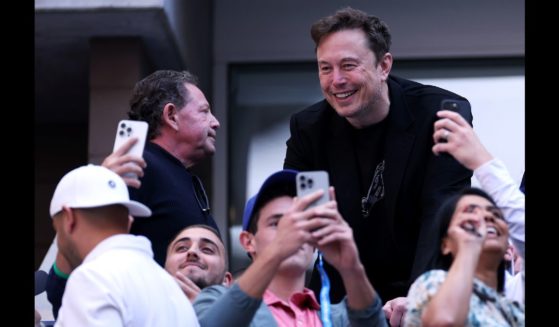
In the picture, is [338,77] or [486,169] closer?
[486,169]

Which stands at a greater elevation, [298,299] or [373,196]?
[373,196]

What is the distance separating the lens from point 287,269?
4574mm

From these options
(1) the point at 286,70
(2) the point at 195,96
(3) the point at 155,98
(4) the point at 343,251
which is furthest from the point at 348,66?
(1) the point at 286,70

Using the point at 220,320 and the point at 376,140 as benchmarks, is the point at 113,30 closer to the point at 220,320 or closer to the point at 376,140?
the point at 376,140

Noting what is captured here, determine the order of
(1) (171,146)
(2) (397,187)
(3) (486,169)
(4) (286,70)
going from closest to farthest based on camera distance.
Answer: (3) (486,169) < (2) (397,187) < (1) (171,146) < (4) (286,70)

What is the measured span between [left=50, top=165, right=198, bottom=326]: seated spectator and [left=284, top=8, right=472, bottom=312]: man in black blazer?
4.49 feet

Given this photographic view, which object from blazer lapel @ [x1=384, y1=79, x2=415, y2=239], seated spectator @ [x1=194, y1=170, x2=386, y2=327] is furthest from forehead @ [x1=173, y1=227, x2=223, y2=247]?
blazer lapel @ [x1=384, y1=79, x2=415, y2=239]

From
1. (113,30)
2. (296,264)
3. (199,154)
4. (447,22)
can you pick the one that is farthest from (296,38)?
(296,264)

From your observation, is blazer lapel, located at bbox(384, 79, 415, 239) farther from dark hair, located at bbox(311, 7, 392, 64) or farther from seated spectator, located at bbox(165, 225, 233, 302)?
seated spectator, located at bbox(165, 225, 233, 302)

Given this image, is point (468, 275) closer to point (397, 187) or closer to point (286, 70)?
point (397, 187)

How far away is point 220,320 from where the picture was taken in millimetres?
4191

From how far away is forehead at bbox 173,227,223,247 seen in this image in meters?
5.16

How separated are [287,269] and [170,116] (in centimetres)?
158

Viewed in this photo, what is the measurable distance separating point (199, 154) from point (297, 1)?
5962 millimetres
